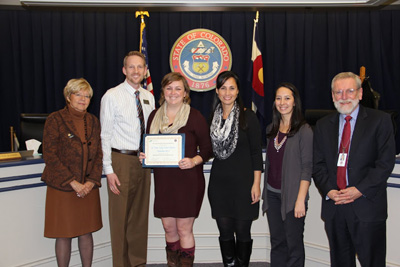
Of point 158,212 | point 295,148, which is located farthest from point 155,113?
point 295,148

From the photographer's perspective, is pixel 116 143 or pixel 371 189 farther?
pixel 116 143

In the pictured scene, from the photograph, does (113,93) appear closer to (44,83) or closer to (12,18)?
(44,83)

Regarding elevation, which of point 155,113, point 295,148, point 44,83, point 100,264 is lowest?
point 100,264

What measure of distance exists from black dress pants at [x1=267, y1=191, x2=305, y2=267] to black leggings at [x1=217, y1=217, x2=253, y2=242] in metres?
0.18

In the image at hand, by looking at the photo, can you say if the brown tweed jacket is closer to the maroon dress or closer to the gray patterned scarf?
the maroon dress

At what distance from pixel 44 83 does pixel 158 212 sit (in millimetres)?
4270

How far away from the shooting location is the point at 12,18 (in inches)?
227

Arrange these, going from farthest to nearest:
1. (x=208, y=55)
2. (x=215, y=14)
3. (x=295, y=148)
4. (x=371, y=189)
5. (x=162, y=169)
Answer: (x=215, y=14), (x=208, y=55), (x=162, y=169), (x=295, y=148), (x=371, y=189)

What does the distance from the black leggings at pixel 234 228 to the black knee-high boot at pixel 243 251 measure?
0.03m

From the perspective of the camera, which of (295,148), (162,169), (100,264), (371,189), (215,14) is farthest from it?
(215,14)

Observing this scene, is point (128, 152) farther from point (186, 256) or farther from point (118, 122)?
point (186, 256)

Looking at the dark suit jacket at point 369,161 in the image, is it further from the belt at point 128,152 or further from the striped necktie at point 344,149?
the belt at point 128,152

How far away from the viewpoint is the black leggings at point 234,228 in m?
2.65

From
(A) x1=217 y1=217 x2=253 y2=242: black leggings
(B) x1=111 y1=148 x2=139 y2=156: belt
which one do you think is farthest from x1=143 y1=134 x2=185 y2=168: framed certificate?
(A) x1=217 y1=217 x2=253 y2=242: black leggings
